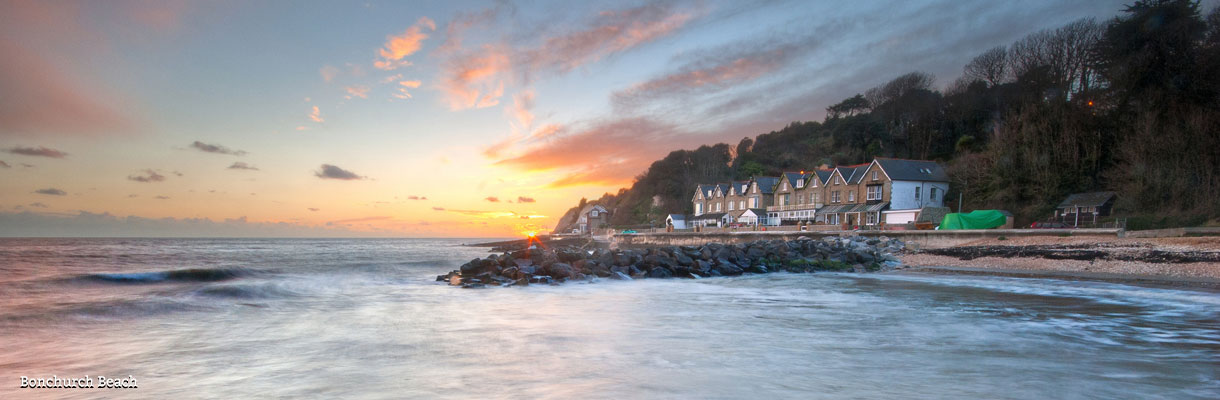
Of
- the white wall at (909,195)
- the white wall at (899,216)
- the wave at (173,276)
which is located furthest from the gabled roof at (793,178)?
the wave at (173,276)

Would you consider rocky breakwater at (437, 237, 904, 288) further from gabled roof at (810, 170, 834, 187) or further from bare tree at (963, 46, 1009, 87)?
bare tree at (963, 46, 1009, 87)

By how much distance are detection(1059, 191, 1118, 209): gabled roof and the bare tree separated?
2429cm

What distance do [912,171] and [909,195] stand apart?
6.90 feet

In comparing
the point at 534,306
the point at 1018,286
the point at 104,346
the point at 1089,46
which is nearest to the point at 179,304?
the point at 104,346

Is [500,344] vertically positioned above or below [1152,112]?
below

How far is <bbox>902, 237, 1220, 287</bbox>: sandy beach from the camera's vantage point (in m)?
14.4

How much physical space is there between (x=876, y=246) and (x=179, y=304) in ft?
88.9

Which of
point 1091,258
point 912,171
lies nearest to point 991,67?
point 912,171

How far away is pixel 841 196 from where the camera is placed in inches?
1704

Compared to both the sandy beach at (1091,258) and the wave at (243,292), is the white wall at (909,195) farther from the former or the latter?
the wave at (243,292)

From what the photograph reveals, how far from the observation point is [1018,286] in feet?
43.8

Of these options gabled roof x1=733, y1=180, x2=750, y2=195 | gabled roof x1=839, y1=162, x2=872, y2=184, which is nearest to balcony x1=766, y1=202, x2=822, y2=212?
gabled roof x1=839, y1=162, x2=872, y2=184

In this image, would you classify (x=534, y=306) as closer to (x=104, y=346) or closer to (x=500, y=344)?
(x=500, y=344)

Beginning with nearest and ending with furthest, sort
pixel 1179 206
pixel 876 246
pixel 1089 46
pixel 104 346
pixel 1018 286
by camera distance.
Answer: pixel 104 346 < pixel 1018 286 < pixel 1179 206 < pixel 876 246 < pixel 1089 46
